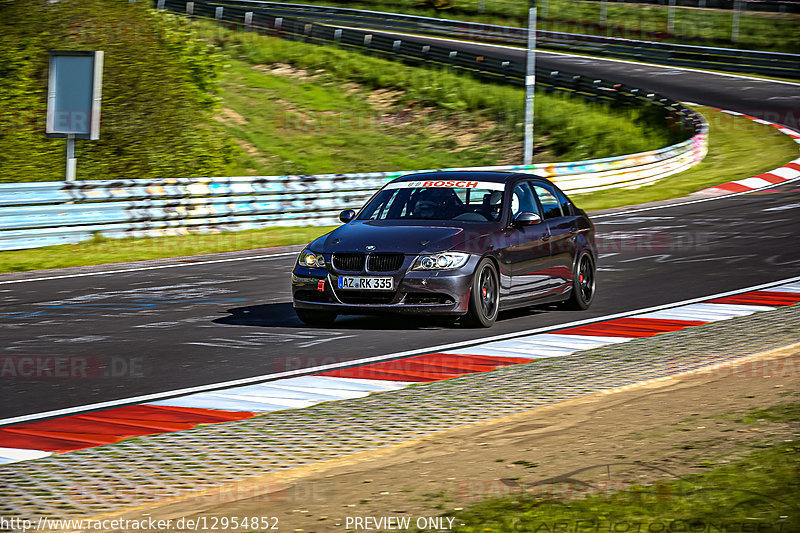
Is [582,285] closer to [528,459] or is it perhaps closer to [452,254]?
[452,254]

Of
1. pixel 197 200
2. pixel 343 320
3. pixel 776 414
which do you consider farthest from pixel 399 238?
pixel 197 200

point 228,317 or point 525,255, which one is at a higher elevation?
point 525,255

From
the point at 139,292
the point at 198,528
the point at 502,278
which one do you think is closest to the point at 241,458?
the point at 198,528

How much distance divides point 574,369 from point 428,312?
86.7 inches

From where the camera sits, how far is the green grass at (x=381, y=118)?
116ft

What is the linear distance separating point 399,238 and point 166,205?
30.5ft

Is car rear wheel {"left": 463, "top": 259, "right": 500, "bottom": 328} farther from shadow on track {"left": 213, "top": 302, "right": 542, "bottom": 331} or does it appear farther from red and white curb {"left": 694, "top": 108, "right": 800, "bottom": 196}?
red and white curb {"left": 694, "top": 108, "right": 800, "bottom": 196}

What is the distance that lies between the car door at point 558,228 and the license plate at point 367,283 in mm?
2105

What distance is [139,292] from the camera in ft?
45.1

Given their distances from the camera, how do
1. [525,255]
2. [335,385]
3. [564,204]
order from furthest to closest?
[564,204] → [525,255] → [335,385]

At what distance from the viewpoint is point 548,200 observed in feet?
41.6

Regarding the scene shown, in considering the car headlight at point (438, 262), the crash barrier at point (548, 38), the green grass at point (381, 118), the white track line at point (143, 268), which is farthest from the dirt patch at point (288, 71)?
the car headlight at point (438, 262)

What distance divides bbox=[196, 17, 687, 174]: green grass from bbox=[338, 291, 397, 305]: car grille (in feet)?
73.4

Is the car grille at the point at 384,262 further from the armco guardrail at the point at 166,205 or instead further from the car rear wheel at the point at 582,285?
the armco guardrail at the point at 166,205
